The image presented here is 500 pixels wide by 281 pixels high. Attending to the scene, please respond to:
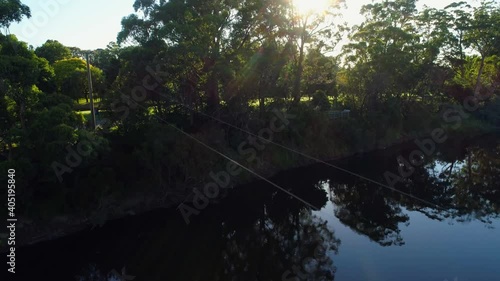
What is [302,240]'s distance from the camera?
53.0ft

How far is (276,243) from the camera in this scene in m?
16.0

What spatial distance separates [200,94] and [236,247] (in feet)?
39.0

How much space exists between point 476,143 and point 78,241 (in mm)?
39117

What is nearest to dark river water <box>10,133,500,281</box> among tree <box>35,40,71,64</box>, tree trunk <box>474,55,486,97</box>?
tree <box>35,40,71,64</box>

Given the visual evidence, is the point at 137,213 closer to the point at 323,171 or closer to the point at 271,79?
the point at 271,79

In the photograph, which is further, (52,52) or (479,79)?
(479,79)

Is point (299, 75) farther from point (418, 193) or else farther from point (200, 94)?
point (418, 193)

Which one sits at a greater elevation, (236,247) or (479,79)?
(479,79)

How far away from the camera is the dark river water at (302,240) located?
1341 centimetres
